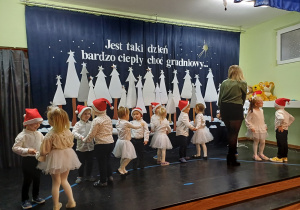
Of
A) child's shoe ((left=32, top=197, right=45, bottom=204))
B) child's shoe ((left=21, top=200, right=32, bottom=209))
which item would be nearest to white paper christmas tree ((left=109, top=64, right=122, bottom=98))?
child's shoe ((left=32, top=197, right=45, bottom=204))

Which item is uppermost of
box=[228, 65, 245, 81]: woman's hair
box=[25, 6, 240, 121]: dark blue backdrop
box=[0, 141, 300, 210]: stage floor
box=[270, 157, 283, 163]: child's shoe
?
box=[25, 6, 240, 121]: dark blue backdrop

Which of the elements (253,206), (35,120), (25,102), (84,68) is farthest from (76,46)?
(253,206)

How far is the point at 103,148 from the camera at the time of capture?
2.97 meters

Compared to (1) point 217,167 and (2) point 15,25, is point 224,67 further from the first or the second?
(2) point 15,25

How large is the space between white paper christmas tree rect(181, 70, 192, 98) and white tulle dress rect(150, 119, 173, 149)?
1.48 m

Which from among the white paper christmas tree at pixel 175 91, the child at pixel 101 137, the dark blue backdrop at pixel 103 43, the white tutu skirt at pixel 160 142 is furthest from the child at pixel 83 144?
the white paper christmas tree at pixel 175 91

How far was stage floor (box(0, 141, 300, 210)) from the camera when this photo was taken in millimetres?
2527

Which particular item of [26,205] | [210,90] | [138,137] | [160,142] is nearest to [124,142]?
[138,137]

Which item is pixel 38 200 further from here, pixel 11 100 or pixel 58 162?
pixel 11 100

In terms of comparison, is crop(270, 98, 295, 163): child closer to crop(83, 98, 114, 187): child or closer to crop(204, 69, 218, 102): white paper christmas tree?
crop(204, 69, 218, 102): white paper christmas tree

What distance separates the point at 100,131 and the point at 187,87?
2.84 metres

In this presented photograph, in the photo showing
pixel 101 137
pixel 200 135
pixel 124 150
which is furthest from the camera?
pixel 200 135

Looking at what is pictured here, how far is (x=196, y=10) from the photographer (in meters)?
4.77

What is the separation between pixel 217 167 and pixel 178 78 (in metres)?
2.27
